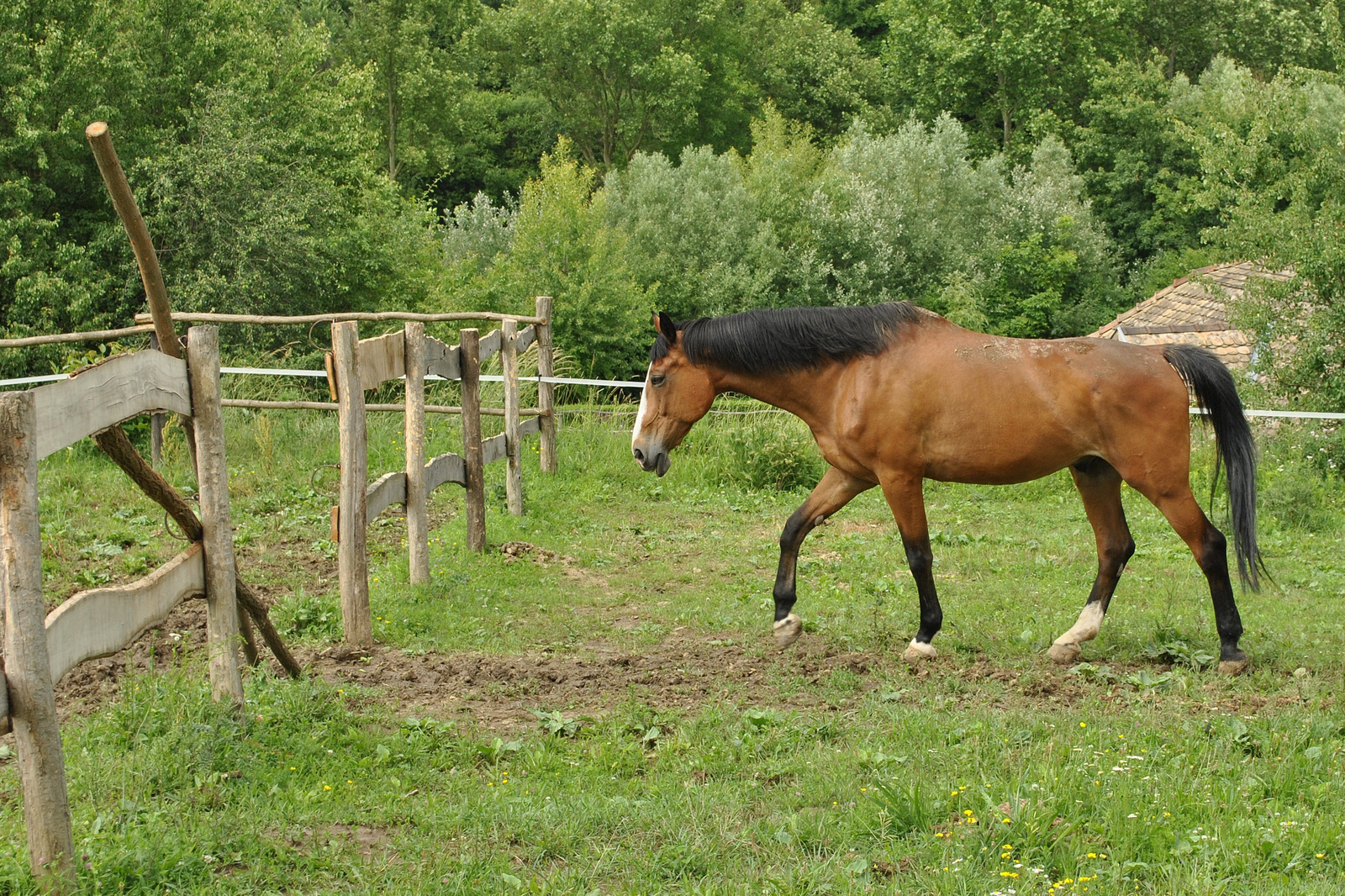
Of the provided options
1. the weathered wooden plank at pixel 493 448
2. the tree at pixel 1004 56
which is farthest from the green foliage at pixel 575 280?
the tree at pixel 1004 56

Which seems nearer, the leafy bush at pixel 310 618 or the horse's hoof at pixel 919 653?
the horse's hoof at pixel 919 653

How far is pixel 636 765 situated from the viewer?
420cm

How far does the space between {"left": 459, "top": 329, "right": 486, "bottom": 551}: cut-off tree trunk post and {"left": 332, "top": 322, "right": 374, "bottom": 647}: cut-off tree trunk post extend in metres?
2.00

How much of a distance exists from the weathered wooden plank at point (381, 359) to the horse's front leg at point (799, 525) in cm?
248

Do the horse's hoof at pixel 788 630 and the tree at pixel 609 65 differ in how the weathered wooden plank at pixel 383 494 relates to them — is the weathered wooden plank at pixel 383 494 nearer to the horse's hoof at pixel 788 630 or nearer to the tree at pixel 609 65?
the horse's hoof at pixel 788 630

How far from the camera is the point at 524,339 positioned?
10.9 m

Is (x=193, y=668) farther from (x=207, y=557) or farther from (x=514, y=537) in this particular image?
(x=514, y=537)

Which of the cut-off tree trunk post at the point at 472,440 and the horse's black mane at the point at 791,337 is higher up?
the horse's black mane at the point at 791,337

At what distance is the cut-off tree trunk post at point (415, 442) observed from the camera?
6793 mm

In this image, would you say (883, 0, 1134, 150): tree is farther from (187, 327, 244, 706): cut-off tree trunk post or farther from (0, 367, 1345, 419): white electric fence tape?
(187, 327, 244, 706): cut-off tree trunk post

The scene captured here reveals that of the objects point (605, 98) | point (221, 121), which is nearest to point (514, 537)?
point (221, 121)

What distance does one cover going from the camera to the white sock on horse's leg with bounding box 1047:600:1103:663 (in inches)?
223

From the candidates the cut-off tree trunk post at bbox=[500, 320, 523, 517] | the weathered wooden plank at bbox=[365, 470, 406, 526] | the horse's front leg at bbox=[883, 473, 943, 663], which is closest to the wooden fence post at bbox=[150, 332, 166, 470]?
the cut-off tree trunk post at bbox=[500, 320, 523, 517]

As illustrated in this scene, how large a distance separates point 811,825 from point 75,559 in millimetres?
6251
